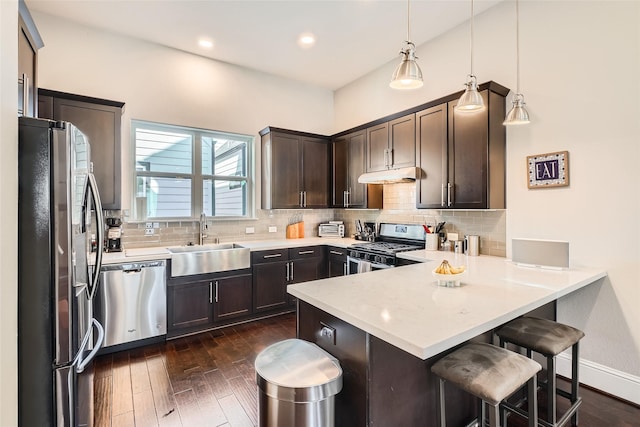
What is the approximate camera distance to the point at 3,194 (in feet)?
3.61

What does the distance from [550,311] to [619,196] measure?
1022 millimetres

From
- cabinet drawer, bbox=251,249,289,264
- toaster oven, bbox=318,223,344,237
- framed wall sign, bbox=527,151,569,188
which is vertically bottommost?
cabinet drawer, bbox=251,249,289,264

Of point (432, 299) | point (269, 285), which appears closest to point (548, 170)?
point (432, 299)

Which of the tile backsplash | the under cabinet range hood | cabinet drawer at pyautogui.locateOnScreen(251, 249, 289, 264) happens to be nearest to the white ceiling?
the under cabinet range hood

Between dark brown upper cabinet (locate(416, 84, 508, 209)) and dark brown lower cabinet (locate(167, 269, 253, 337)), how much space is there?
2364 millimetres

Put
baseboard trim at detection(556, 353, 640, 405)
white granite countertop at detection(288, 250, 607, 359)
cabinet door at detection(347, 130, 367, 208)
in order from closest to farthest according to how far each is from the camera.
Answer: white granite countertop at detection(288, 250, 607, 359), baseboard trim at detection(556, 353, 640, 405), cabinet door at detection(347, 130, 367, 208)

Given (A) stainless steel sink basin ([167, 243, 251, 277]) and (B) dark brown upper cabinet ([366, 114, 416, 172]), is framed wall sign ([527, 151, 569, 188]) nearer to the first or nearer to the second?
(B) dark brown upper cabinet ([366, 114, 416, 172])

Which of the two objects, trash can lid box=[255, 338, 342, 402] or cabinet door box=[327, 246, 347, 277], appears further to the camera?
cabinet door box=[327, 246, 347, 277]

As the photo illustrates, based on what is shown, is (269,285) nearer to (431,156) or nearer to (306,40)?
(431,156)

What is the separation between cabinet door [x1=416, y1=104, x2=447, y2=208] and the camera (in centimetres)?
318

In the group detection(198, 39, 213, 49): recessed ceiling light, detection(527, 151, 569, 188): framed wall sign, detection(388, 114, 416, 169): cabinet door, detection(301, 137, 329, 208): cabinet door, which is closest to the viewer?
detection(527, 151, 569, 188): framed wall sign

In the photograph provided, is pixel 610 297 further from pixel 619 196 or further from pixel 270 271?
pixel 270 271

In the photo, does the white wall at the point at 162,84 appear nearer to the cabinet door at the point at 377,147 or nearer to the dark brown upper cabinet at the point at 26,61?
the dark brown upper cabinet at the point at 26,61

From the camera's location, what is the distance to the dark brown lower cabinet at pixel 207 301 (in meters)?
3.28
